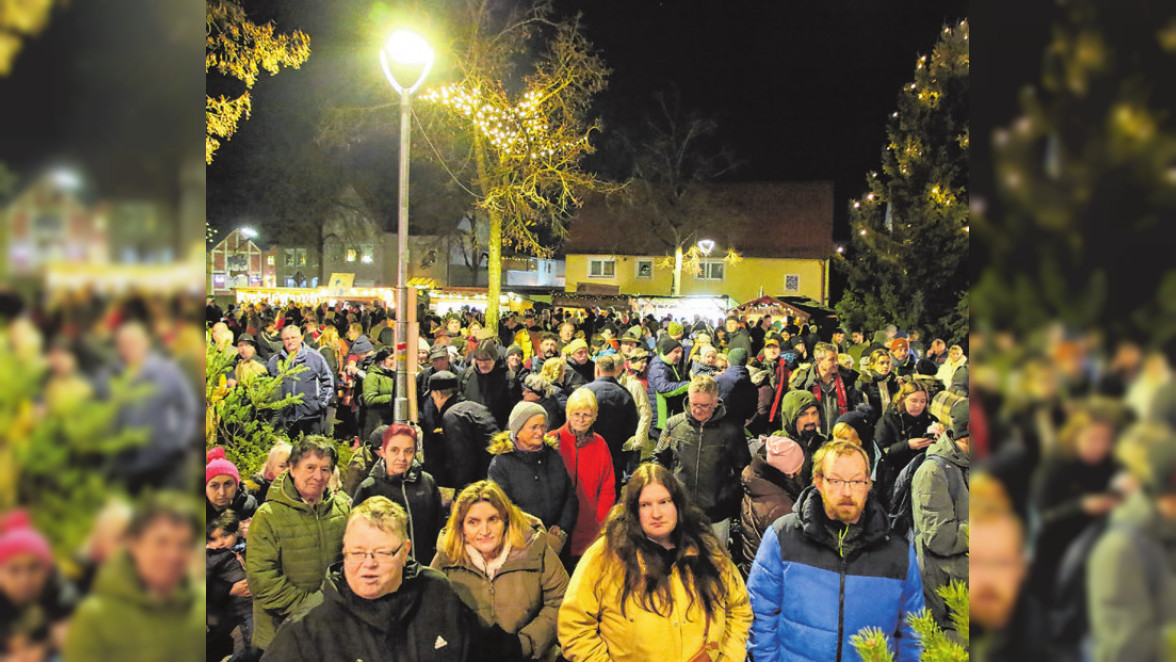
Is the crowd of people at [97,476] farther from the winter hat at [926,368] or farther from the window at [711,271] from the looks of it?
the window at [711,271]

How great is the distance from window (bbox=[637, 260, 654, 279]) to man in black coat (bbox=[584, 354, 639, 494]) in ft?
139

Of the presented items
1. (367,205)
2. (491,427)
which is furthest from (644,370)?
(367,205)

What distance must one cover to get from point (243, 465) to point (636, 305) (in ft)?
79.0

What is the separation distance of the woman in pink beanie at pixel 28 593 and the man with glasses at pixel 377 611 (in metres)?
2.18

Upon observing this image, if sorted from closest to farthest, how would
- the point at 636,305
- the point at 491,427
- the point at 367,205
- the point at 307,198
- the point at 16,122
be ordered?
the point at 16,122
the point at 491,427
the point at 636,305
the point at 307,198
the point at 367,205

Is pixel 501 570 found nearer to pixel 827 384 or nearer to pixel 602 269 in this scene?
pixel 827 384

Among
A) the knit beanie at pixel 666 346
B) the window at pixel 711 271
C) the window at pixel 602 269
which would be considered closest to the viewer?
the knit beanie at pixel 666 346

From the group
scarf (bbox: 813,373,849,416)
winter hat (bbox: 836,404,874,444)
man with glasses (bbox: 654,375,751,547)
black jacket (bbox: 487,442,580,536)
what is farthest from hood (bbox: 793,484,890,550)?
scarf (bbox: 813,373,849,416)

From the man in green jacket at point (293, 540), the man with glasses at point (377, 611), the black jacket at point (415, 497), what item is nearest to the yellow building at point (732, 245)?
the black jacket at point (415, 497)

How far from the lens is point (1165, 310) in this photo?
872mm

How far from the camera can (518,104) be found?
703 inches

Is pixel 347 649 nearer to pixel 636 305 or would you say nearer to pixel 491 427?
pixel 491 427

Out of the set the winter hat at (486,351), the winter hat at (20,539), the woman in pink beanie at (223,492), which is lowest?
the woman in pink beanie at (223,492)

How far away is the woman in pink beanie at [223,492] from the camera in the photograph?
425cm
